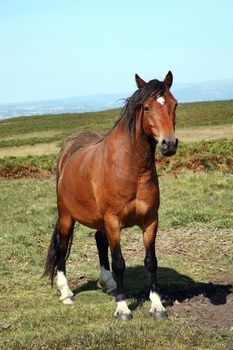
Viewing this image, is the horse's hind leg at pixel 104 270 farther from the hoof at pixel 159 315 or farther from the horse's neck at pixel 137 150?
the horse's neck at pixel 137 150

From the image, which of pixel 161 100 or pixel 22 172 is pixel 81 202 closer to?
pixel 161 100

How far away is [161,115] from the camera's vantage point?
648cm

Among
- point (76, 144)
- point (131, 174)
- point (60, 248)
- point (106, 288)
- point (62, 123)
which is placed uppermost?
point (76, 144)

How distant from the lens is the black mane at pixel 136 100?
21.8 feet

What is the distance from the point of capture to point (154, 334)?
626 centimetres

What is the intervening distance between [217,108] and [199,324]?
56923 mm

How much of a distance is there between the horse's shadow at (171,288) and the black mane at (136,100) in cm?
272

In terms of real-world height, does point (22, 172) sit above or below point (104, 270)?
below

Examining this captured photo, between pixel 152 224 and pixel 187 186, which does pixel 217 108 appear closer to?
pixel 187 186

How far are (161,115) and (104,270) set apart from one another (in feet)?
11.5

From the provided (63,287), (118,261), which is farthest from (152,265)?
(63,287)

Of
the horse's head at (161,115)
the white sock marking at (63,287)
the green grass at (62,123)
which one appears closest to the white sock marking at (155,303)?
the white sock marking at (63,287)

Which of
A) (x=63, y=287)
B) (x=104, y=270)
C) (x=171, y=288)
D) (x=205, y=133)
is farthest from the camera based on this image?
(x=205, y=133)

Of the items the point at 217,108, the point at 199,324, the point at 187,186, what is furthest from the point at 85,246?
the point at 217,108
